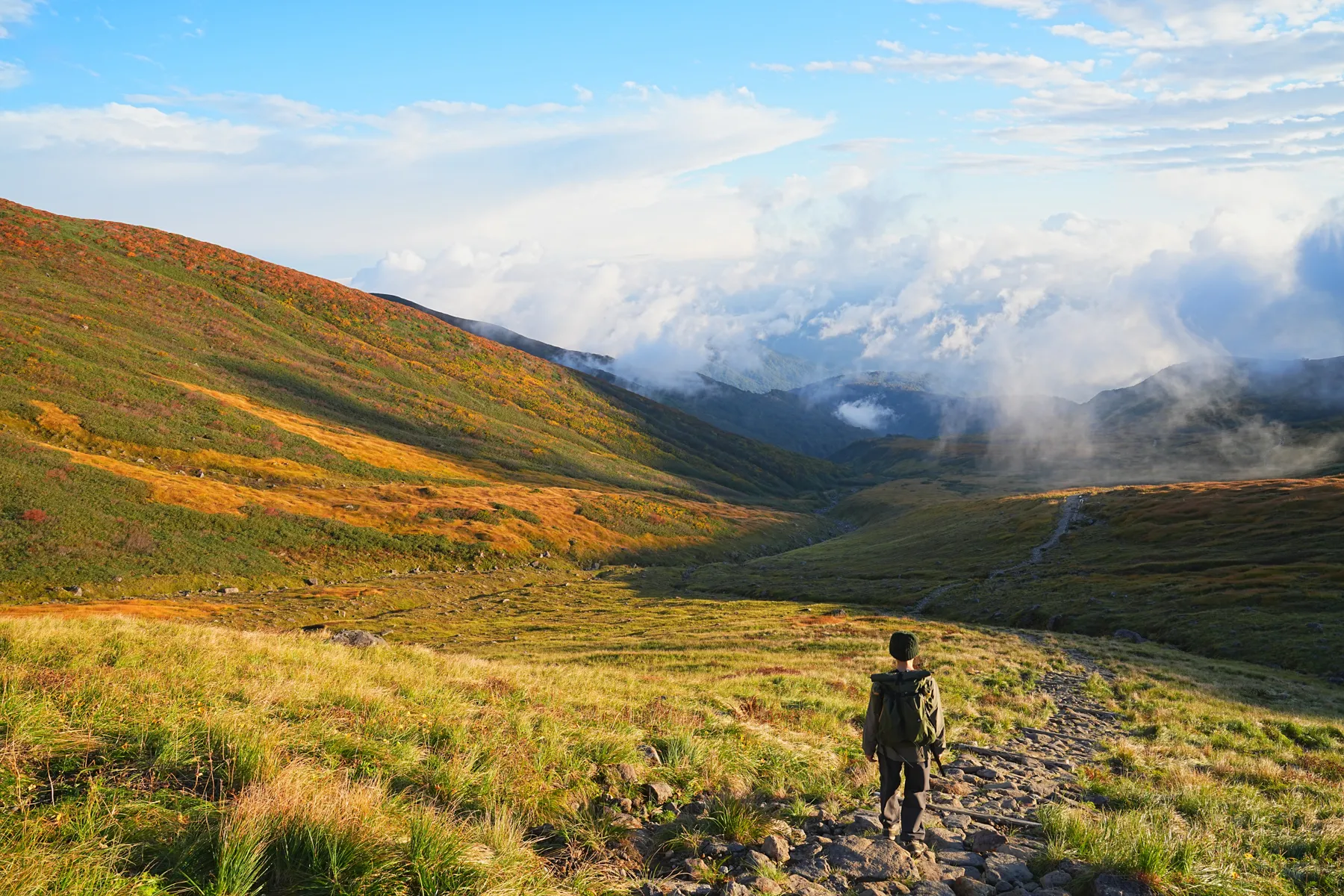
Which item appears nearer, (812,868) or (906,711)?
(812,868)

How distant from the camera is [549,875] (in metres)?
6.69

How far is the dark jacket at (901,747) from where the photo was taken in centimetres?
958

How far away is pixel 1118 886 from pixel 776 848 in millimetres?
3650

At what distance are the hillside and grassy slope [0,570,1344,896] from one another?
57858 mm

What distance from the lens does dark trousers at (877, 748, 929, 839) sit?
952cm

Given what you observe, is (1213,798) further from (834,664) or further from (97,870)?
(834,664)

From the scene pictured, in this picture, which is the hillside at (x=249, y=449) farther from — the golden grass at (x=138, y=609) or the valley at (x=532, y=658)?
the golden grass at (x=138, y=609)

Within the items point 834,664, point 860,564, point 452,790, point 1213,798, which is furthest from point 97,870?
point 860,564

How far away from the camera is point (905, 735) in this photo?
9.49 meters

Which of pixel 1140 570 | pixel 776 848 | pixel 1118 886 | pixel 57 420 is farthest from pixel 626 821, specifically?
pixel 57 420

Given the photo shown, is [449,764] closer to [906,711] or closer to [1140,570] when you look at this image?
[906,711]

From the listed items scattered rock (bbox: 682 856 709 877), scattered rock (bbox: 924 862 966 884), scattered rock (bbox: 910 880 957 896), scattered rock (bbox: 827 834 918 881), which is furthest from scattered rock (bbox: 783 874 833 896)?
scattered rock (bbox: 924 862 966 884)

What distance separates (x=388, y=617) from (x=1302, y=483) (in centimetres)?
11820

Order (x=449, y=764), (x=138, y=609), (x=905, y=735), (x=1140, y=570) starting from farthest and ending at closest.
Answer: (x=1140, y=570)
(x=138, y=609)
(x=905, y=735)
(x=449, y=764)
